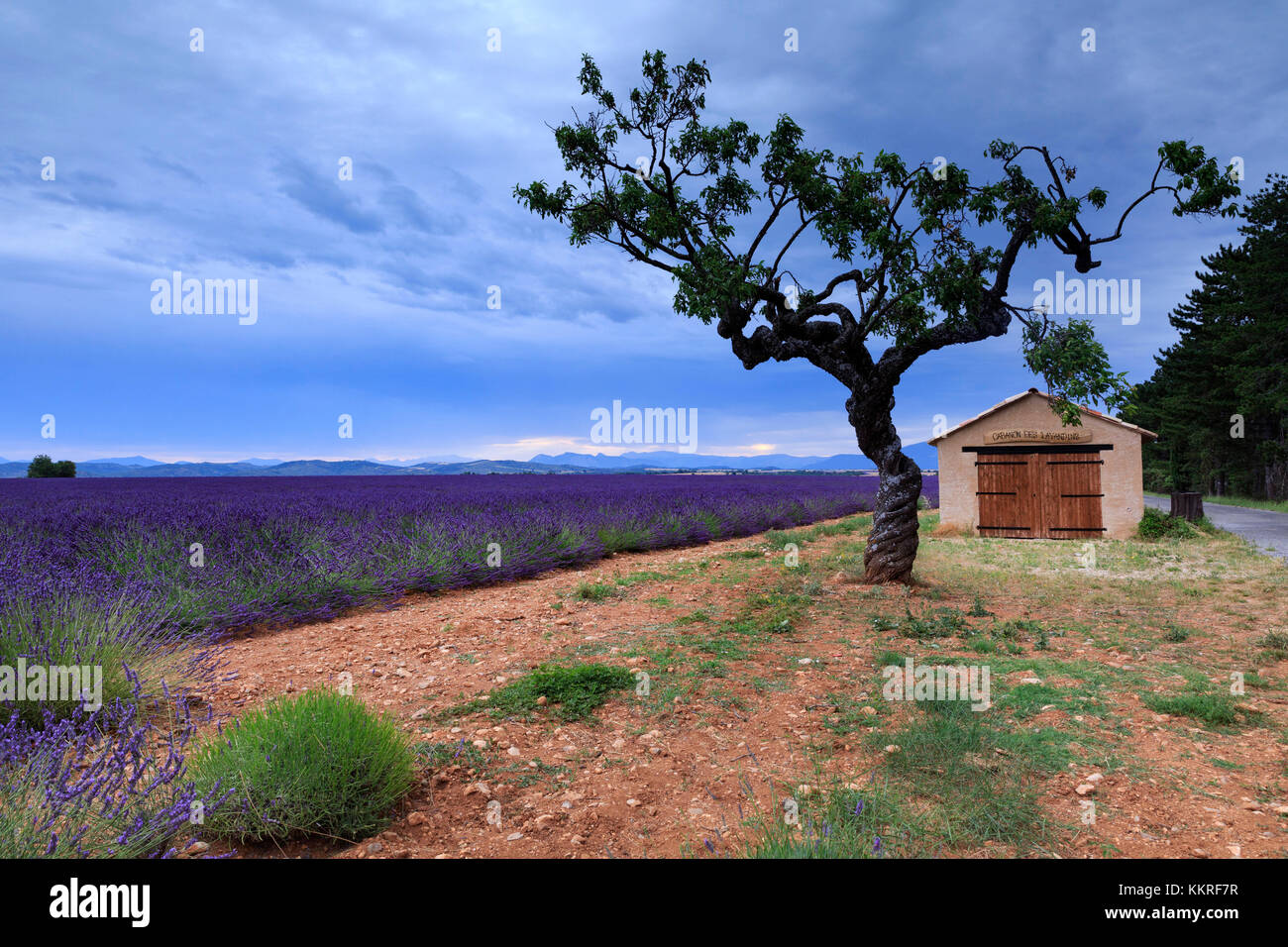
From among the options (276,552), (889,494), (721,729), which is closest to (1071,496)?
(889,494)

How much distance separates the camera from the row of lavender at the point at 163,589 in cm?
217

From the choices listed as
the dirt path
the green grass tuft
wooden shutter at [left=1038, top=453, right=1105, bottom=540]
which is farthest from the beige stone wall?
the green grass tuft

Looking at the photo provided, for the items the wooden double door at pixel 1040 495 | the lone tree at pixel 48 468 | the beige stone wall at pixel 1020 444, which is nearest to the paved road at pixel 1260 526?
the beige stone wall at pixel 1020 444

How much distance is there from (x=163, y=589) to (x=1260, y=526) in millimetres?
24317

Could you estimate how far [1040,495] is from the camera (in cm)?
1568

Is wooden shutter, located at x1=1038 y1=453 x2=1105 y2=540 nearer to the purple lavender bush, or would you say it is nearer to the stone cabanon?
the stone cabanon

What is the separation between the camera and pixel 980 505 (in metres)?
16.4

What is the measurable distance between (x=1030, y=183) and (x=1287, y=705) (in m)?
6.54

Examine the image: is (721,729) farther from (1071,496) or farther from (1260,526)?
(1260,526)

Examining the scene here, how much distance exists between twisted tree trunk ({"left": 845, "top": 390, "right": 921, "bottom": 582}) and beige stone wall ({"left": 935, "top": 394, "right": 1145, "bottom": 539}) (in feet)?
26.2

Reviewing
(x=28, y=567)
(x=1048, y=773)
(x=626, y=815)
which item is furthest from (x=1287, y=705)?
(x=28, y=567)

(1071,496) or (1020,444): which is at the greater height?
(1020,444)

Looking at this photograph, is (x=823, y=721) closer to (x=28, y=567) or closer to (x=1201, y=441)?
(x=28, y=567)

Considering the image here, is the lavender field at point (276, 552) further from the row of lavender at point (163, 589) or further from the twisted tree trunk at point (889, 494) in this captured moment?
the twisted tree trunk at point (889, 494)
